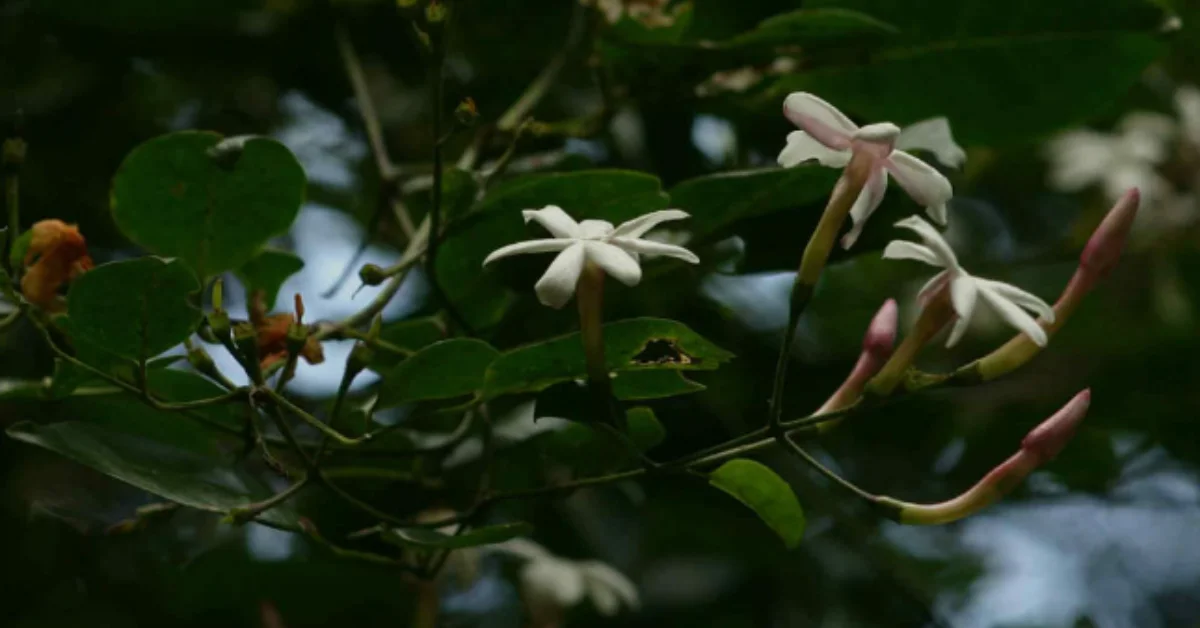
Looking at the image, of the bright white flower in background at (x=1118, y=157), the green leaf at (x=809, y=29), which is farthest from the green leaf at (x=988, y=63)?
the bright white flower in background at (x=1118, y=157)

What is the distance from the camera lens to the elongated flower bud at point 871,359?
2.26 feet

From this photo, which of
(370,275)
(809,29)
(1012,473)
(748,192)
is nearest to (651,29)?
(809,29)

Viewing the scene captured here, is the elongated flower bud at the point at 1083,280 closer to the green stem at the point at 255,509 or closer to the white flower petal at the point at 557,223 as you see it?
the white flower petal at the point at 557,223

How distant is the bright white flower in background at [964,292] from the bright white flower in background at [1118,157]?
48.9 inches

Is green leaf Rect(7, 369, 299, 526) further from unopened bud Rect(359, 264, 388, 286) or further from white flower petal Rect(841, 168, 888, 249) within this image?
white flower petal Rect(841, 168, 888, 249)

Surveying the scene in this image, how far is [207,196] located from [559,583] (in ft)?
1.72

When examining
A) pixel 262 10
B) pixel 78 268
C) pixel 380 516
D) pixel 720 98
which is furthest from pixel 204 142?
pixel 262 10

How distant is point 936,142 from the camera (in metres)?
0.74

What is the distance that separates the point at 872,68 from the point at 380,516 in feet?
1.66

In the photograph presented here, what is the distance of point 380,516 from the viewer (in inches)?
27.2

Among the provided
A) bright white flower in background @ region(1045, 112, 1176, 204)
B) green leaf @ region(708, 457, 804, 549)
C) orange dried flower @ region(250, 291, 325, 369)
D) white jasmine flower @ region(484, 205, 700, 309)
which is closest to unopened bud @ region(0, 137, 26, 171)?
orange dried flower @ region(250, 291, 325, 369)

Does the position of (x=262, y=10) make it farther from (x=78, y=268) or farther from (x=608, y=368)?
(x=608, y=368)

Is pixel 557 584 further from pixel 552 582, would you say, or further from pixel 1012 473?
pixel 1012 473

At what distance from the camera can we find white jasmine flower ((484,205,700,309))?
1.88 ft
